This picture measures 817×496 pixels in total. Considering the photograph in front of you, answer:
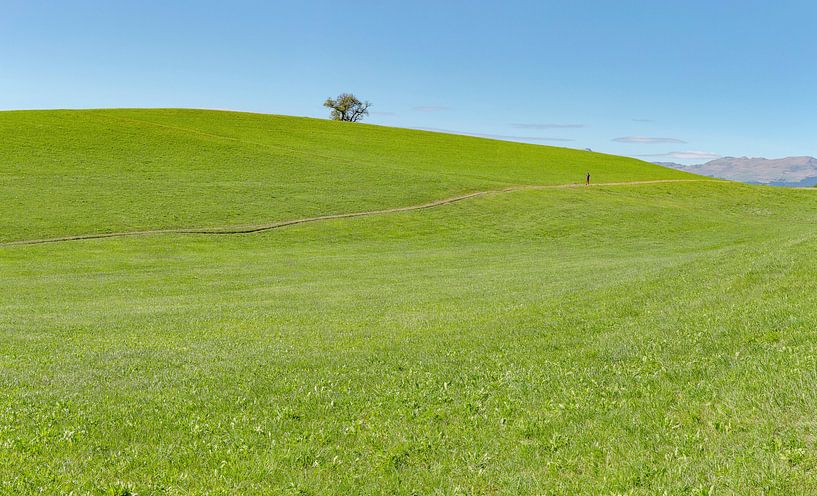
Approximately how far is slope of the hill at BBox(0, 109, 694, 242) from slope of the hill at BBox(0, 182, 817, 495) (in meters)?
28.5

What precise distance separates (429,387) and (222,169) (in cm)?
6610

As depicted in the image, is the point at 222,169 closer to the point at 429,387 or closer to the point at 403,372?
the point at 403,372

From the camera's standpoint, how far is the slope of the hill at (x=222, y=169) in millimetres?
53281

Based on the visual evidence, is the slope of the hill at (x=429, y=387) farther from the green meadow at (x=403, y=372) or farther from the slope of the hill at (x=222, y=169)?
the slope of the hill at (x=222, y=169)

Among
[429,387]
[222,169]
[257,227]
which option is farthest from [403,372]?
[222,169]

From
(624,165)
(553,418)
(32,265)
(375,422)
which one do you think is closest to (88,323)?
(375,422)

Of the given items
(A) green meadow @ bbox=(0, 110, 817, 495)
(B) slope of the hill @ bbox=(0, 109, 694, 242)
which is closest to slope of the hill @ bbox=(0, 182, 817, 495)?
(A) green meadow @ bbox=(0, 110, 817, 495)

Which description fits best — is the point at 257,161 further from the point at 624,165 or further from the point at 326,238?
the point at 624,165

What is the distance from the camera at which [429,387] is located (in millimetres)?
11352

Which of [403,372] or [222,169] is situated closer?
[403,372]

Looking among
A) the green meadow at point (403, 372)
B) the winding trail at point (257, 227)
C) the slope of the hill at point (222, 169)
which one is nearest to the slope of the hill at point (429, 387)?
the green meadow at point (403, 372)

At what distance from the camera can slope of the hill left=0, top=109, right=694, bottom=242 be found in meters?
53.3

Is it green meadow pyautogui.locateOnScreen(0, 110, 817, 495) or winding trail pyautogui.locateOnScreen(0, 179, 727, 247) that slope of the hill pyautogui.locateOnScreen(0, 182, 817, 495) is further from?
winding trail pyautogui.locateOnScreen(0, 179, 727, 247)

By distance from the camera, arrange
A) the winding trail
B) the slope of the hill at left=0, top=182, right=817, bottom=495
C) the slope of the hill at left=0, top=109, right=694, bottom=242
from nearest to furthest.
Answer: the slope of the hill at left=0, top=182, right=817, bottom=495
the winding trail
the slope of the hill at left=0, top=109, right=694, bottom=242
